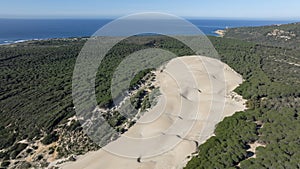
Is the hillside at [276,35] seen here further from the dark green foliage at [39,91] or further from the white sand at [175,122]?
the white sand at [175,122]

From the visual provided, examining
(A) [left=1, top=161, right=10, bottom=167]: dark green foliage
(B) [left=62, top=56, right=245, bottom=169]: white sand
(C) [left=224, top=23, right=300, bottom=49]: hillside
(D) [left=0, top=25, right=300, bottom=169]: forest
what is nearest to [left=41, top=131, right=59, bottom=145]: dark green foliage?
(D) [left=0, top=25, right=300, bottom=169]: forest

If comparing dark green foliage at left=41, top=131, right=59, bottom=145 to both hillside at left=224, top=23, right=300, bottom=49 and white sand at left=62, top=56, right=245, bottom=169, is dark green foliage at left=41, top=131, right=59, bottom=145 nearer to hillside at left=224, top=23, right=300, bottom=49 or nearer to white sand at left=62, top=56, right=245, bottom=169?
white sand at left=62, top=56, right=245, bottom=169

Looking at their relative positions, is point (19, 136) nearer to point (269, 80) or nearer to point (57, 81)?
point (57, 81)

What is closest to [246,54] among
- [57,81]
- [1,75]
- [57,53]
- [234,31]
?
[57,81]

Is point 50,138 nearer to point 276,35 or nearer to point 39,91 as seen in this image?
point 39,91

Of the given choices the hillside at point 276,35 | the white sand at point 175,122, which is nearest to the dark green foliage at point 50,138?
the white sand at point 175,122

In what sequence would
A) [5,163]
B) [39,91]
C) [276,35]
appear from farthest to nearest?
1. [276,35]
2. [39,91]
3. [5,163]

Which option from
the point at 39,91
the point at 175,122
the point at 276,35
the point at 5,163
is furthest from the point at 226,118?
the point at 276,35
